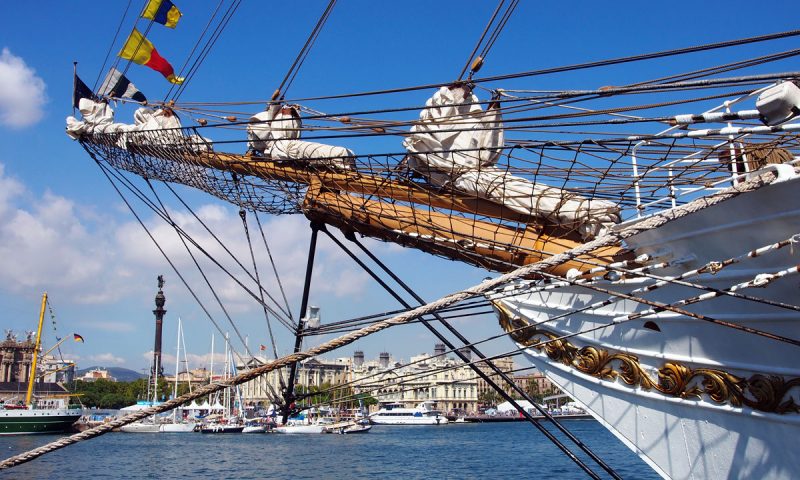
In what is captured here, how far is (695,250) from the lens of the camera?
4.97 metres

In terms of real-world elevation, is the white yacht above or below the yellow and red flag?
below

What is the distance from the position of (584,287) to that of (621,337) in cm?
45

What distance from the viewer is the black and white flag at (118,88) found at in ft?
33.0

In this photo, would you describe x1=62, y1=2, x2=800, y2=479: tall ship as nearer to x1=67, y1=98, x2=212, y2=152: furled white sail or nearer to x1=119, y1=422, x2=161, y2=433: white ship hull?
x1=67, y1=98, x2=212, y2=152: furled white sail

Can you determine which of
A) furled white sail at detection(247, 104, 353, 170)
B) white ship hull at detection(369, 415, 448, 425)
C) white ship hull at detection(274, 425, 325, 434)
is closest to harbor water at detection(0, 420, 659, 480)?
white ship hull at detection(274, 425, 325, 434)

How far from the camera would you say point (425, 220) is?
658cm

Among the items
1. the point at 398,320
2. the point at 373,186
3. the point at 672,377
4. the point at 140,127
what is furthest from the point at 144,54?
the point at 672,377

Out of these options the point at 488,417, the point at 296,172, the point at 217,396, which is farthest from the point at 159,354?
the point at 296,172

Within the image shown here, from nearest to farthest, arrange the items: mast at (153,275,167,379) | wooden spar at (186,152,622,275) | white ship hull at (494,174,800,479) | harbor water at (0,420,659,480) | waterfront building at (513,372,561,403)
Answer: white ship hull at (494,174,800,479)
wooden spar at (186,152,622,275)
waterfront building at (513,372,561,403)
harbor water at (0,420,659,480)
mast at (153,275,167,379)

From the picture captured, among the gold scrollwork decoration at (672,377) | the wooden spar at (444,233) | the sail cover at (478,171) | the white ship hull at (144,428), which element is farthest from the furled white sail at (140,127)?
the white ship hull at (144,428)

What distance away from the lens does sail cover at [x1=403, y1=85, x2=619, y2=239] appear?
6.21 metres

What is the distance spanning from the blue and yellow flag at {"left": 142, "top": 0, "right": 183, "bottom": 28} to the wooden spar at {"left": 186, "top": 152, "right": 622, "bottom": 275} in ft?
12.1

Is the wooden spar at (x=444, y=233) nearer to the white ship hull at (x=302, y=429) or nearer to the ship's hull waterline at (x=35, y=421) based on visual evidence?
the ship's hull waterline at (x=35, y=421)

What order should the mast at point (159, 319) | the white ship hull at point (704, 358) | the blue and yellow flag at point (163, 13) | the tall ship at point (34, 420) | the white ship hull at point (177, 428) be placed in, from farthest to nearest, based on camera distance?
the mast at point (159, 319), the white ship hull at point (177, 428), the tall ship at point (34, 420), the blue and yellow flag at point (163, 13), the white ship hull at point (704, 358)
